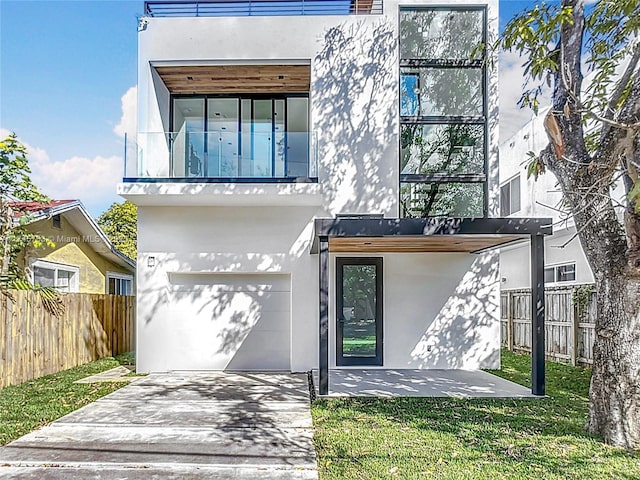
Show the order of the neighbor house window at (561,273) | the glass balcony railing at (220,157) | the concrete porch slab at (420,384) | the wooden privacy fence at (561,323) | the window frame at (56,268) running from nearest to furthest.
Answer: the concrete porch slab at (420,384)
the glass balcony railing at (220,157)
the wooden privacy fence at (561,323)
the window frame at (56,268)
the neighbor house window at (561,273)

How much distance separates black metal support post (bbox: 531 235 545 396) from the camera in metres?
7.57

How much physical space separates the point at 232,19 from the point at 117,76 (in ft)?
21.8

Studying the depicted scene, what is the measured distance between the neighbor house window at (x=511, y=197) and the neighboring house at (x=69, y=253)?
13.4 meters

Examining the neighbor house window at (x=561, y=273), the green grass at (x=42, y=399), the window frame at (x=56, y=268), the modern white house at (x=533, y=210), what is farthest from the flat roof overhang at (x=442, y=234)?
the neighbor house window at (x=561, y=273)

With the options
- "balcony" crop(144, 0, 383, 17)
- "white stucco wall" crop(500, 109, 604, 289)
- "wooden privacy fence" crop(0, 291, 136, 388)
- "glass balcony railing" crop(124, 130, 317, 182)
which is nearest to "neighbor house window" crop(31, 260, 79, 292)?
"wooden privacy fence" crop(0, 291, 136, 388)

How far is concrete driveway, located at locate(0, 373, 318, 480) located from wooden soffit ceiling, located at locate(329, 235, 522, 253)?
8.75 ft

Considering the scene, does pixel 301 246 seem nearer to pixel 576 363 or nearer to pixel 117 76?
pixel 576 363

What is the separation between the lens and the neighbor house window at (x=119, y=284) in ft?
52.1

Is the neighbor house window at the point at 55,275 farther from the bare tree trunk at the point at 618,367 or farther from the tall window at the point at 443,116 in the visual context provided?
the bare tree trunk at the point at 618,367

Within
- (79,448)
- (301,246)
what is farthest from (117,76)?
(79,448)

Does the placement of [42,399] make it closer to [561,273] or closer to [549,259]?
[561,273]

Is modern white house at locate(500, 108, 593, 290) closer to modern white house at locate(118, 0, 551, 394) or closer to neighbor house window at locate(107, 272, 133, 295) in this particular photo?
modern white house at locate(118, 0, 551, 394)

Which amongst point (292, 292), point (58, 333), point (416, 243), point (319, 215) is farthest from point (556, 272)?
point (58, 333)

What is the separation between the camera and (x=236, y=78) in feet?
35.9
